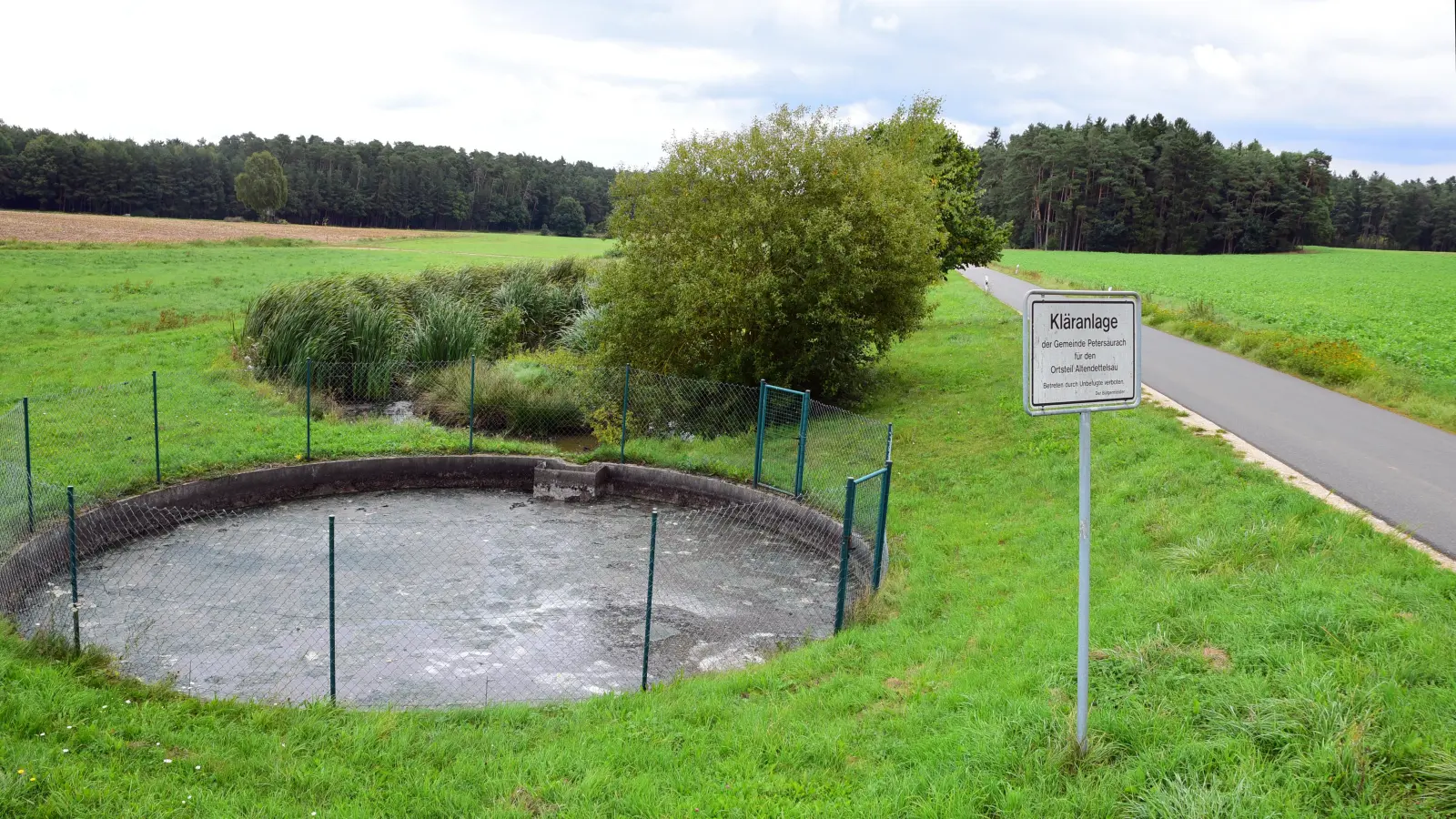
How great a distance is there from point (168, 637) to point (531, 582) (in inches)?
141

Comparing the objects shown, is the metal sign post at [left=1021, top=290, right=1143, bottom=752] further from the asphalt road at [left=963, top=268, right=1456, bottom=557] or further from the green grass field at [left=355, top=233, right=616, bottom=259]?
the green grass field at [left=355, top=233, right=616, bottom=259]

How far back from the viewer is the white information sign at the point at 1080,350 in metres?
4.54

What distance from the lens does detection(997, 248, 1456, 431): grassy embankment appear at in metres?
17.1

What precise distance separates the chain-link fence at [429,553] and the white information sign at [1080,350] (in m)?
3.80

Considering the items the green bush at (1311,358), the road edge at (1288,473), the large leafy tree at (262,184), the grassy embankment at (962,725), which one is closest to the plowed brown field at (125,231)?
the large leafy tree at (262,184)

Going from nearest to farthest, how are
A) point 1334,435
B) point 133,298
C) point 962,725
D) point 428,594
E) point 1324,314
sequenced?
point 962,725
point 428,594
point 1334,435
point 1324,314
point 133,298

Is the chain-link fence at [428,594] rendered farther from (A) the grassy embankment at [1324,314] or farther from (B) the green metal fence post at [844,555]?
(A) the grassy embankment at [1324,314]

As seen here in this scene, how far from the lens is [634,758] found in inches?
228

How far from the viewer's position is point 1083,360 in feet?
15.6

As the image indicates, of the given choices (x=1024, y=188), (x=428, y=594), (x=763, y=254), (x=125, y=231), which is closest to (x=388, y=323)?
(x=763, y=254)

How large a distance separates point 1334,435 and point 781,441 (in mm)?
8035

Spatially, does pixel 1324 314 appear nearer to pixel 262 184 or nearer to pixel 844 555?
pixel 844 555

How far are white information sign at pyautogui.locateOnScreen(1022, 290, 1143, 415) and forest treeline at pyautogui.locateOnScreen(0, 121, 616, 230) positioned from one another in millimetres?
91132

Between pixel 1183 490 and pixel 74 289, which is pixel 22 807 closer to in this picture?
pixel 1183 490
